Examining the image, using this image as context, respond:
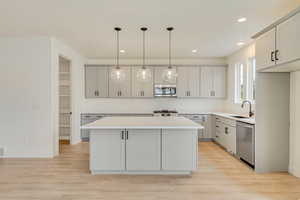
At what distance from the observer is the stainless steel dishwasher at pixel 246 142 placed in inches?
140

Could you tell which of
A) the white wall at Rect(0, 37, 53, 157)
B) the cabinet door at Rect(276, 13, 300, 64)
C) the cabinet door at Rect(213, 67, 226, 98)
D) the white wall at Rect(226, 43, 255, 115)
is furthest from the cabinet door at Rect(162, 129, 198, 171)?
the cabinet door at Rect(213, 67, 226, 98)

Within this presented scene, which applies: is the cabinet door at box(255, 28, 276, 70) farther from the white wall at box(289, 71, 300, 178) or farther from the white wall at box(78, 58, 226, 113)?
the white wall at box(78, 58, 226, 113)

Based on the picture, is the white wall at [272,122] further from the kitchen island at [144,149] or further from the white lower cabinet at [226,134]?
the kitchen island at [144,149]

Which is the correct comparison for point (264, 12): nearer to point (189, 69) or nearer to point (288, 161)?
point (288, 161)

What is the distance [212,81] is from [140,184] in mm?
4273

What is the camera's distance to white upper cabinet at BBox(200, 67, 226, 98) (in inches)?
244

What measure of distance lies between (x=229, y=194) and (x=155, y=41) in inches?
132

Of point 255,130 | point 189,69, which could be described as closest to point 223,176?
point 255,130

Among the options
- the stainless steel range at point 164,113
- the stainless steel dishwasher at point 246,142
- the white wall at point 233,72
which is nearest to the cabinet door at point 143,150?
the stainless steel dishwasher at point 246,142

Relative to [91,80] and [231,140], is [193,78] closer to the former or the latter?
[231,140]

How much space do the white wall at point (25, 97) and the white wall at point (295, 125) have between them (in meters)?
4.53

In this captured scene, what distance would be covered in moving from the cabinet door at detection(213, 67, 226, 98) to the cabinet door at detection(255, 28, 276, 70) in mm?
2758

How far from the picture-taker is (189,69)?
621 centimetres

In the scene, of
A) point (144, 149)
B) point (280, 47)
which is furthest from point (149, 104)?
point (280, 47)
